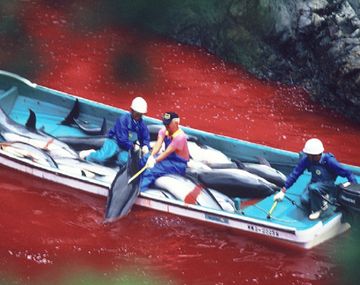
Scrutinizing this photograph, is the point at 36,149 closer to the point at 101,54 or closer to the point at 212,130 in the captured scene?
the point at 212,130

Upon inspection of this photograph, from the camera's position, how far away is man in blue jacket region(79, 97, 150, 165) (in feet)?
33.8

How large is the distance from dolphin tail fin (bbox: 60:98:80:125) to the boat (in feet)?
0.16

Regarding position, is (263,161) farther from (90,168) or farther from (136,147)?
(90,168)

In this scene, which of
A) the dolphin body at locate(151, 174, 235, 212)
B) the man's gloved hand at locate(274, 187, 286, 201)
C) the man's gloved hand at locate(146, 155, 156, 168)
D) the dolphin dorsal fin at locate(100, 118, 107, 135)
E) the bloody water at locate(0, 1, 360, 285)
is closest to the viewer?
the bloody water at locate(0, 1, 360, 285)

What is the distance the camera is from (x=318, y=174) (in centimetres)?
908

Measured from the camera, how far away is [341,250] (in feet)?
29.5

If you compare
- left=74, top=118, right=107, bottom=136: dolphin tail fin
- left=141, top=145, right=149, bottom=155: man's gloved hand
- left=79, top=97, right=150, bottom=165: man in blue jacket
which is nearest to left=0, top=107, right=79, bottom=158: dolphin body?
left=79, top=97, right=150, bottom=165: man in blue jacket

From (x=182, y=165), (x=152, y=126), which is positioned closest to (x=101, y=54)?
(x=152, y=126)

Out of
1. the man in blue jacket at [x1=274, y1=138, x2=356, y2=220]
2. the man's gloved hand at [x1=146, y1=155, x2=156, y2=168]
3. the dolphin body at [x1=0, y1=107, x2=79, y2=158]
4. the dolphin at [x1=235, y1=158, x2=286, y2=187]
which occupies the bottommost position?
the dolphin body at [x1=0, y1=107, x2=79, y2=158]

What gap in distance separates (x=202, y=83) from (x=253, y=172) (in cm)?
604

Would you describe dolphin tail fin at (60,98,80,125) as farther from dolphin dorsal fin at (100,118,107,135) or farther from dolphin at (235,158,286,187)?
dolphin at (235,158,286,187)

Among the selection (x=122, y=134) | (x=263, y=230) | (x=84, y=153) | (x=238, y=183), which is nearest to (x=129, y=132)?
(x=122, y=134)

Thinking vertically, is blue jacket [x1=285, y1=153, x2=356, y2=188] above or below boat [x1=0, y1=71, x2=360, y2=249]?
above

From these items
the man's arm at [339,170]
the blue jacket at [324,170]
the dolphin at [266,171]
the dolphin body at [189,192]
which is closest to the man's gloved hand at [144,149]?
the dolphin body at [189,192]
